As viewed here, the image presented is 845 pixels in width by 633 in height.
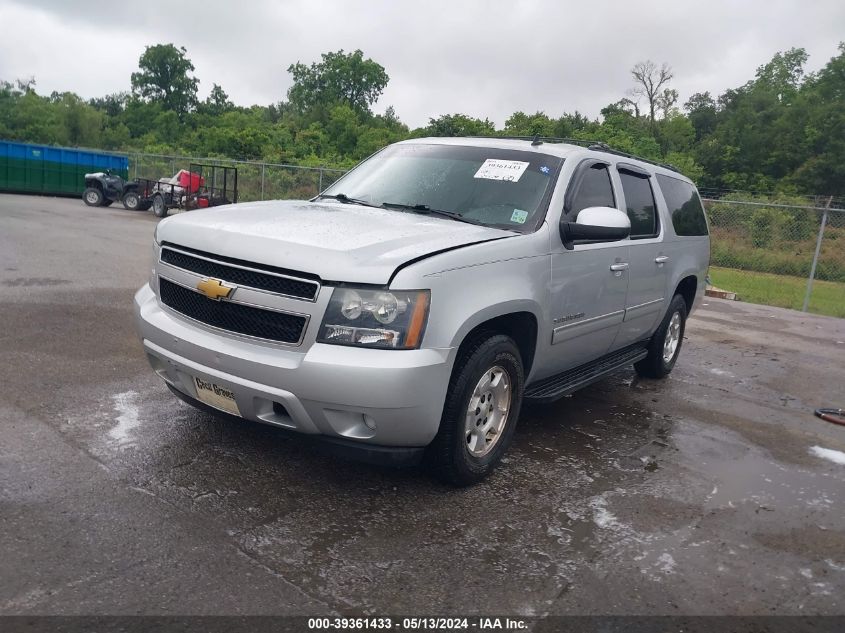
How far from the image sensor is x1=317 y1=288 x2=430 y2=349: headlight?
3.25 meters

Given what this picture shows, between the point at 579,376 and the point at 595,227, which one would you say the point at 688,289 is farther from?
the point at 595,227

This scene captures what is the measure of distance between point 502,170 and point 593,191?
2.38 feet

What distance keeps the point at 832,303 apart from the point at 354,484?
15.0 metres

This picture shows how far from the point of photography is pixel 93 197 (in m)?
25.0

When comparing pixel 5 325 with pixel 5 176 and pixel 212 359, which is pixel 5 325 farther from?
pixel 5 176

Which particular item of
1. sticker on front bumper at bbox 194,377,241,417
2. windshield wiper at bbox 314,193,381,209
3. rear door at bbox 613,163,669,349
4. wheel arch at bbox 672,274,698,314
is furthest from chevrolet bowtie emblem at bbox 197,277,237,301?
wheel arch at bbox 672,274,698,314

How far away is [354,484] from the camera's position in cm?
381

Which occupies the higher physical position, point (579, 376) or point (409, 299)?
point (409, 299)

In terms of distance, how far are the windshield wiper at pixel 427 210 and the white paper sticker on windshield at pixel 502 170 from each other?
425 mm

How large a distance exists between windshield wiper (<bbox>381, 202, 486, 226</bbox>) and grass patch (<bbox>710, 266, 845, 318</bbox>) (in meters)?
11.7

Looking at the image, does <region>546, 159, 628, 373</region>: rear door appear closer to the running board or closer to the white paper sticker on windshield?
the running board

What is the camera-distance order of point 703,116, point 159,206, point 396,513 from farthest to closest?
point 703,116, point 159,206, point 396,513

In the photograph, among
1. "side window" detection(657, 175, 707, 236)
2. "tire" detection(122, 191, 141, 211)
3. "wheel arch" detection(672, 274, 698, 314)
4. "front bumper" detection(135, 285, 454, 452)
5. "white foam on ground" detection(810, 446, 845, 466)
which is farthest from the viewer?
"tire" detection(122, 191, 141, 211)

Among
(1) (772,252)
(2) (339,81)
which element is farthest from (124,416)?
(2) (339,81)
